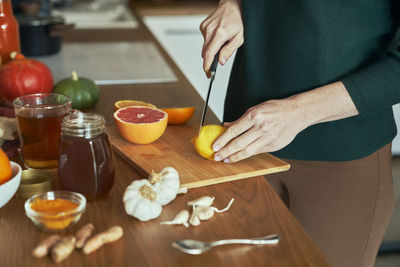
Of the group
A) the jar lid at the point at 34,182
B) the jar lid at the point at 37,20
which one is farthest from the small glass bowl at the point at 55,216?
the jar lid at the point at 37,20

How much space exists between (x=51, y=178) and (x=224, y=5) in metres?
0.71

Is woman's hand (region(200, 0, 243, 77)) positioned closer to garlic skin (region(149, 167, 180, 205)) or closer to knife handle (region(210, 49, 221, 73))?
knife handle (region(210, 49, 221, 73))

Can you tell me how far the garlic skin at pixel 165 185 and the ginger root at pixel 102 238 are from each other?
0.37ft

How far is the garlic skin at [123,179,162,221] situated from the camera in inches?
34.3

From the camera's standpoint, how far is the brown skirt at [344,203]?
1.33 m

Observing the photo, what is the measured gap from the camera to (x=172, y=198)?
3.08 ft

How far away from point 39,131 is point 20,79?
397 millimetres

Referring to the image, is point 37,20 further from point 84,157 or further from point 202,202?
point 202,202

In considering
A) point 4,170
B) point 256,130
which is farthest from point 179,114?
point 4,170

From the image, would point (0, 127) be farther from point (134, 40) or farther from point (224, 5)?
point (134, 40)

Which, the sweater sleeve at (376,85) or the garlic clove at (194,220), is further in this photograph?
the sweater sleeve at (376,85)

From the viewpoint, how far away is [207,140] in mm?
1106

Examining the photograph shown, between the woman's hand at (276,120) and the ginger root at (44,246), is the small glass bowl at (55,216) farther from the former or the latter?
the woman's hand at (276,120)

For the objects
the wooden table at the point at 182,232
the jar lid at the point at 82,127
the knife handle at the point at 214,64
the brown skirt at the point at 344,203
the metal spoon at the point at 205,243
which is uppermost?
the jar lid at the point at 82,127
